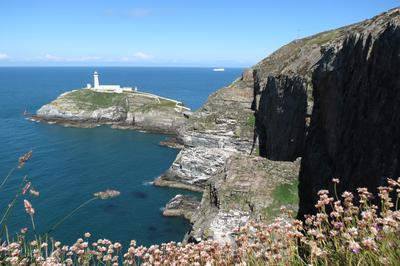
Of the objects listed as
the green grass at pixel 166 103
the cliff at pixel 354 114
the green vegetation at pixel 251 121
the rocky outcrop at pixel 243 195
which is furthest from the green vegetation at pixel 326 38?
the green grass at pixel 166 103

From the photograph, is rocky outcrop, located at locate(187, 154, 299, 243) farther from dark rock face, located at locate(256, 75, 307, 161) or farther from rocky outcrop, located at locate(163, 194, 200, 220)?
rocky outcrop, located at locate(163, 194, 200, 220)

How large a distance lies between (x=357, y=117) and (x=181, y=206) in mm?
36412

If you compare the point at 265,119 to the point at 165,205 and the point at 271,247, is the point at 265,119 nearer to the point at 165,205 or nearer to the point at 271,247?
the point at 165,205

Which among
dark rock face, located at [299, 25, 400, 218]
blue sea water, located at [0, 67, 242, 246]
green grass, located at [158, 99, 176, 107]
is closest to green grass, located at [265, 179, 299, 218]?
dark rock face, located at [299, 25, 400, 218]

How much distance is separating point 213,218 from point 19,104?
468 feet

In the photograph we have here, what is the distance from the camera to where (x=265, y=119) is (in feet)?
169

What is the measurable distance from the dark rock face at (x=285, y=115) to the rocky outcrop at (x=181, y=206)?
13.0m

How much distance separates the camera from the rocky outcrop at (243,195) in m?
24.5

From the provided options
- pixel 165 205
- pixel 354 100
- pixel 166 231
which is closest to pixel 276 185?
pixel 354 100

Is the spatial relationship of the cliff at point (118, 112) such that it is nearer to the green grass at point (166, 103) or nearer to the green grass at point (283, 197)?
the green grass at point (166, 103)

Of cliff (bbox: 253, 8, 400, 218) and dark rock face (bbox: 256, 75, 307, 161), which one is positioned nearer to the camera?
cliff (bbox: 253, 8, 400, 218)

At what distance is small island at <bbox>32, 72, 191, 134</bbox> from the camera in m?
110

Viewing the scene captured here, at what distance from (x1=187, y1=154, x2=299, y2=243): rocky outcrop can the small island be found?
75769mm

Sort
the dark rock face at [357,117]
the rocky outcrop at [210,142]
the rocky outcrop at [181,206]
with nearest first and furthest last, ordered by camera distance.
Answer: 1. the dark rock face at [357,117]
2. the rocky outcrop at [181,206]
3. the rocky outcrop at [210,142]
